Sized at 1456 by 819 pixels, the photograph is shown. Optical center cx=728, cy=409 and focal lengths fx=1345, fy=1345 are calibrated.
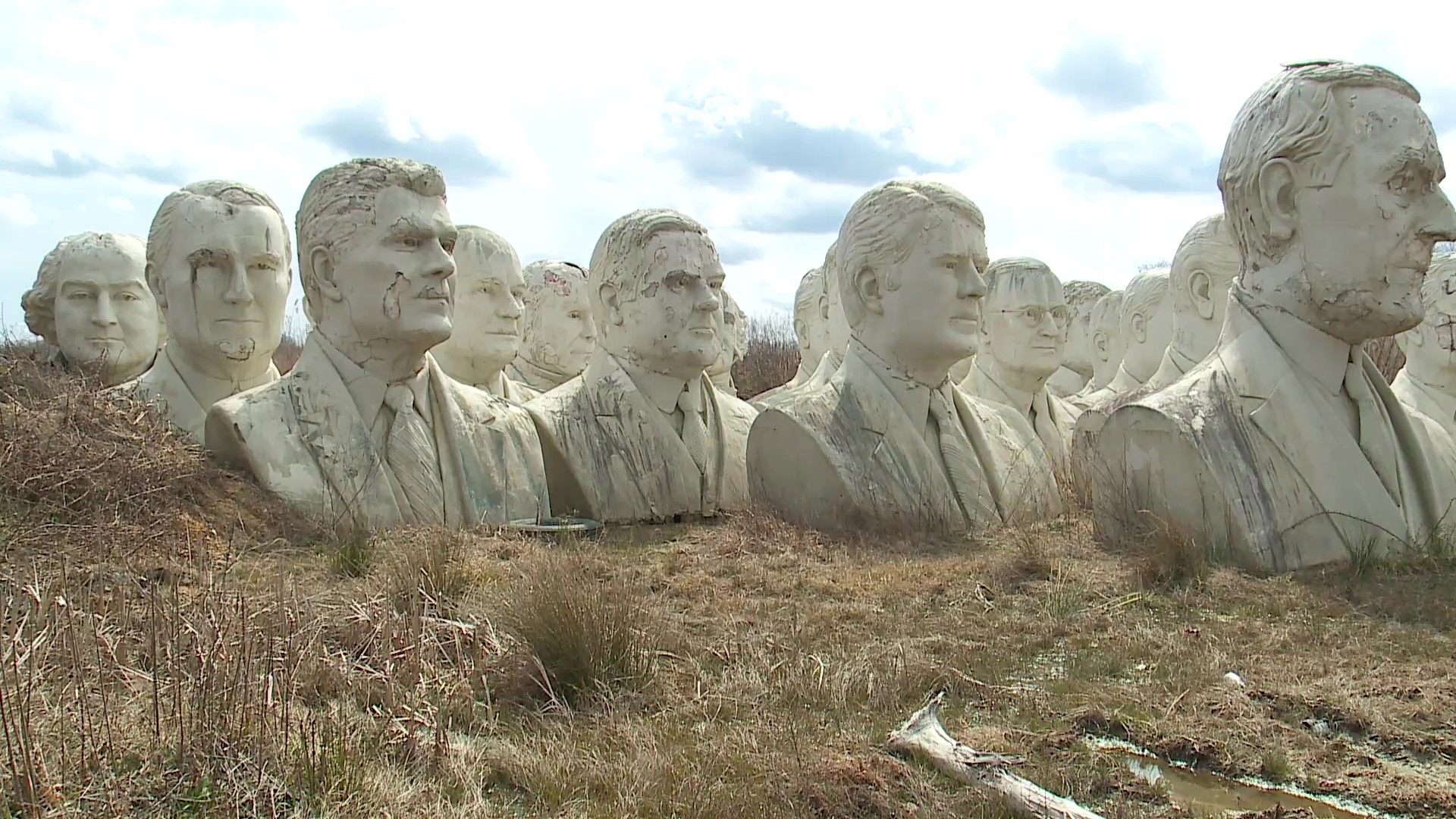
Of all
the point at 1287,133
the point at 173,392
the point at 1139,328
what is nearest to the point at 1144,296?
the point at 1139,328

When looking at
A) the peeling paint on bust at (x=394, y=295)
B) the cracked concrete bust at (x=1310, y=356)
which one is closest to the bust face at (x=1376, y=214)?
the cracked concrete bust at (x=1310, y=356)

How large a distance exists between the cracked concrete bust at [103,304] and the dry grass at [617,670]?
331 centimetres

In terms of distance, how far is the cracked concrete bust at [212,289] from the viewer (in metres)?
7.84

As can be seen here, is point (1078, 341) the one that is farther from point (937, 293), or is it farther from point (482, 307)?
point (937, 293)

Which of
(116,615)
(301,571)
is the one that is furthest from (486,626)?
(301,571)

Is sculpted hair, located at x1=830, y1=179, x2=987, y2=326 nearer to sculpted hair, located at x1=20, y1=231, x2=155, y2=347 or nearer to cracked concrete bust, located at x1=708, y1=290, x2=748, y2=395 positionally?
cracked concrete bust, located at x1=708, y1=290, x2=748, y2=395

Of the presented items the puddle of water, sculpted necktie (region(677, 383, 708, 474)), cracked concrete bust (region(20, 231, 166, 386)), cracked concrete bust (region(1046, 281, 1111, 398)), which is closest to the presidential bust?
cracked concrete bust (region(1046, 281, 1111, 398))

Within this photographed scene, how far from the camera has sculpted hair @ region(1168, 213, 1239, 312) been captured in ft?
33.0

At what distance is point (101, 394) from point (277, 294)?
49.2 inches

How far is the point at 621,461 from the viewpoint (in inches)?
326

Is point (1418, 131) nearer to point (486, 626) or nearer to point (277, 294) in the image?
point (486, 626)

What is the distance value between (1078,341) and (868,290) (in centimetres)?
866

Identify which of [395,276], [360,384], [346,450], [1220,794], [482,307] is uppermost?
[482,307]

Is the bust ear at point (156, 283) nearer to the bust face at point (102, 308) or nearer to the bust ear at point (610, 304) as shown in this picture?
the bust face at point (102, 308)
